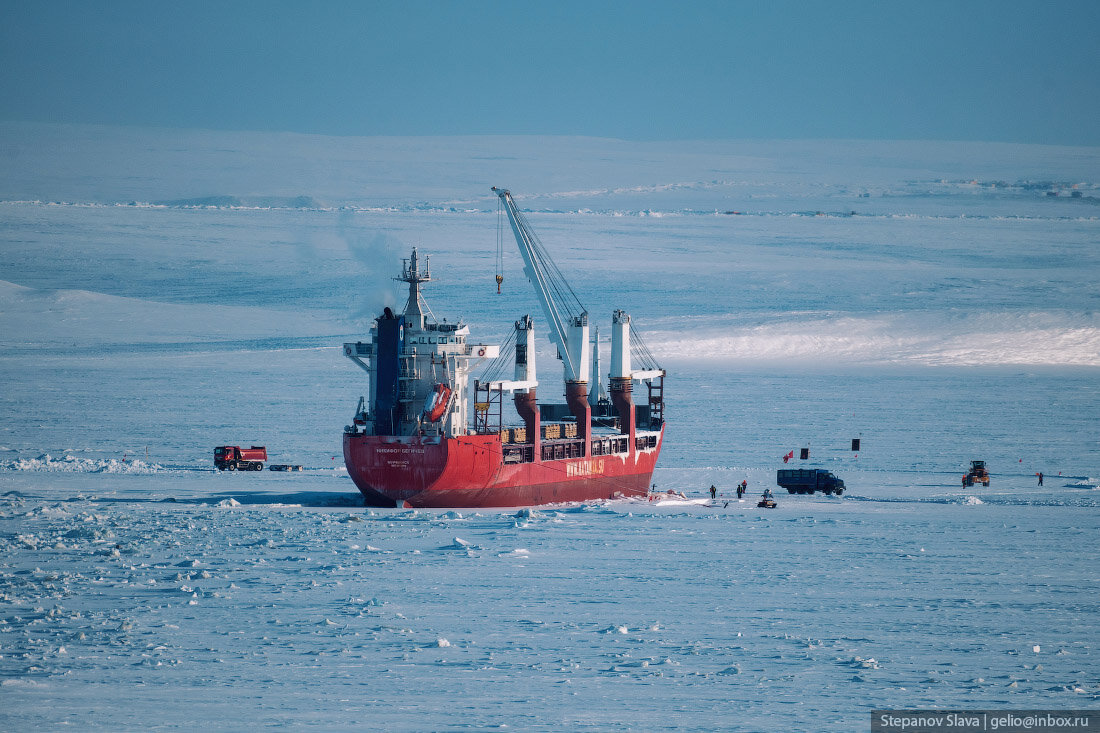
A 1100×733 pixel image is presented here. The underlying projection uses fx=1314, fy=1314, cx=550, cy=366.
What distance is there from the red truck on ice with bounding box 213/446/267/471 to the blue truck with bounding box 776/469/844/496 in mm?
18735

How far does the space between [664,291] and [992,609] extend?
9539cm

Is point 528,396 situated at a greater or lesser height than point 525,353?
lesser

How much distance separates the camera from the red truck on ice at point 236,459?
4716 cm

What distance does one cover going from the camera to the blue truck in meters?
43.8

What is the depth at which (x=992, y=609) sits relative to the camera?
2392 centimetres

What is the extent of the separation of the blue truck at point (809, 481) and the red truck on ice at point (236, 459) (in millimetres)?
18735

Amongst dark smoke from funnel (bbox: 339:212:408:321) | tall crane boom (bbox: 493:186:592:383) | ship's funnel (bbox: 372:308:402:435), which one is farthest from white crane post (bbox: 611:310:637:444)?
ship's funnel (bbox: 372:308:402:435)

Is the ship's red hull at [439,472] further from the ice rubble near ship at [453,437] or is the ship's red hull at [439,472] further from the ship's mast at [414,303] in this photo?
the ship's mast at [414,303]

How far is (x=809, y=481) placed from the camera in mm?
44531

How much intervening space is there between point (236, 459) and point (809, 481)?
800 inches

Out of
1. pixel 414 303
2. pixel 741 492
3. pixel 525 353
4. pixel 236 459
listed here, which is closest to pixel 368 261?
pixel 236 459

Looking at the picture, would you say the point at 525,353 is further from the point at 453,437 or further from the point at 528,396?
the point at 453,437

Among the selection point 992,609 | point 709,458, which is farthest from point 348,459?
point 992,609

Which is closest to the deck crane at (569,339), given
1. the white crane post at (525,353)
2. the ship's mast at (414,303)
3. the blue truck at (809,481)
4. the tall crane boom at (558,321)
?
the tall crane boom at (558,321)
